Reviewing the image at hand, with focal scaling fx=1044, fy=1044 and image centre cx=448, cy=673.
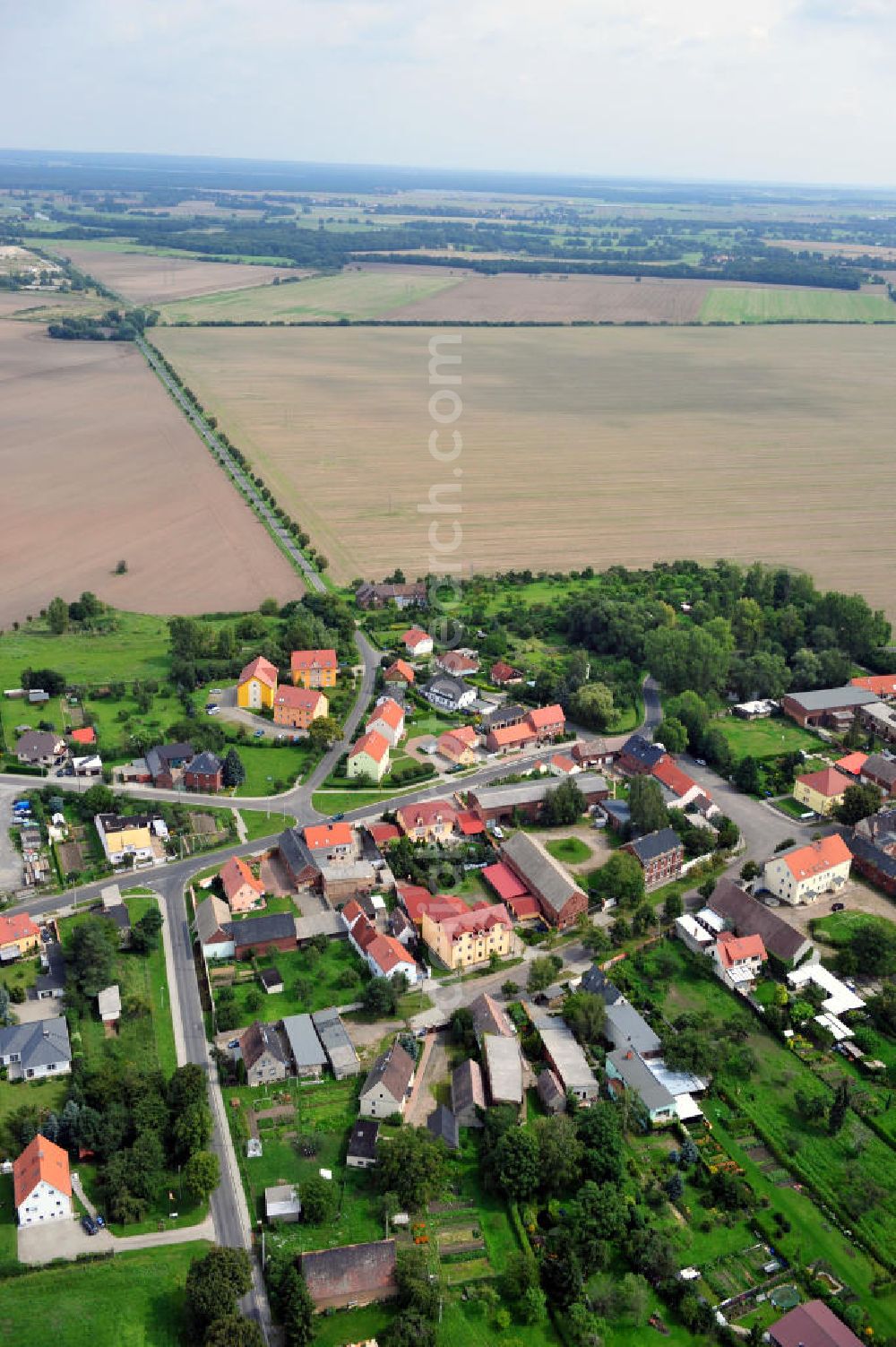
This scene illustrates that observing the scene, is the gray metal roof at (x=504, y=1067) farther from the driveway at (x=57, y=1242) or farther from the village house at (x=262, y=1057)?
the driveway at (x=57, y=1242)

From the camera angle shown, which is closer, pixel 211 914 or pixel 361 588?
pixel 211 914

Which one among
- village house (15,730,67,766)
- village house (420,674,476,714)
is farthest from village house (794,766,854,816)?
village house (15,730,67,766)

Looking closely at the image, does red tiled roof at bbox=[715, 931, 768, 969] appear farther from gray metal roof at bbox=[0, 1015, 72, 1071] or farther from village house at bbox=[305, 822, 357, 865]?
gray metal roof at bbox=[0, 1015, 72, 1071]

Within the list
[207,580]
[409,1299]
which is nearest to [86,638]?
[207,580]

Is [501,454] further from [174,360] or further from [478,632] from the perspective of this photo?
[174,360]

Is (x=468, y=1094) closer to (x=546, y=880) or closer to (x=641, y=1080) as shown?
(x=641, y=1080)

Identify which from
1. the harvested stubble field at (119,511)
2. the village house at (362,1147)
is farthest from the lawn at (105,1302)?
the harvested stubble field at (119,511)

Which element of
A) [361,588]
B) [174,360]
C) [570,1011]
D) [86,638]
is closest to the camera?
[570,1011]
